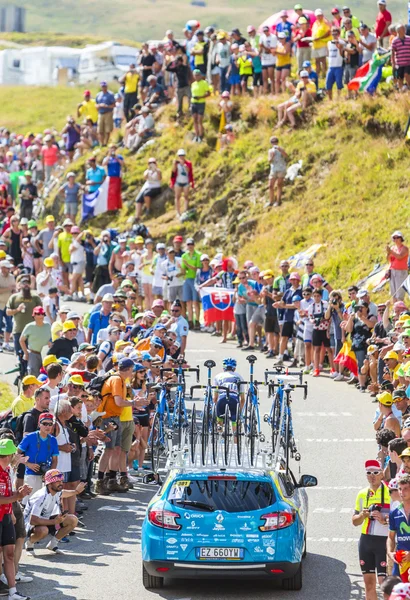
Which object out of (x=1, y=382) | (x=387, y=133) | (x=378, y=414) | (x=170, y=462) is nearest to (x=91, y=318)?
(x=1, y=382)

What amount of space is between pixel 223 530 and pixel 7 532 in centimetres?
208

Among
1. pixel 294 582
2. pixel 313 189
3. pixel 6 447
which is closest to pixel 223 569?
pixel 294 582

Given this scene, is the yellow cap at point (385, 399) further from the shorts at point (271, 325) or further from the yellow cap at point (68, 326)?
the shorts at point (271, 325)

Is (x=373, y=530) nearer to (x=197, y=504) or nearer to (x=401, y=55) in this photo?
(x=197, y=504)

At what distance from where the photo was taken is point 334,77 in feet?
109

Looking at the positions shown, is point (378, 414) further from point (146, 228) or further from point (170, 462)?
point (146, 228)

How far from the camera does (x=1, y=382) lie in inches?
979

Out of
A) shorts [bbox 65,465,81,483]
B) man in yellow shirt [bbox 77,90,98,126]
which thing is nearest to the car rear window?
shorts [bbox 65,465,81,483]

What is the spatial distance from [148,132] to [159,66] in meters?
2.31

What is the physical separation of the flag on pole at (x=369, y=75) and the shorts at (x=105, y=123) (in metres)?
11.2

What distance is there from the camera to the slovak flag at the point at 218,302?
91.5ft

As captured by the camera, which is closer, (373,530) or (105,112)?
(373,530)

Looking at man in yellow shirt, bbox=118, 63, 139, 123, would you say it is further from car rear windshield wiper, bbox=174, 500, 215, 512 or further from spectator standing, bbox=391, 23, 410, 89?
car rear windshield wiper, bbox=174, 500, 215, 512

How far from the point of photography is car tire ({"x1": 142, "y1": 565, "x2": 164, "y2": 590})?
502 inches
